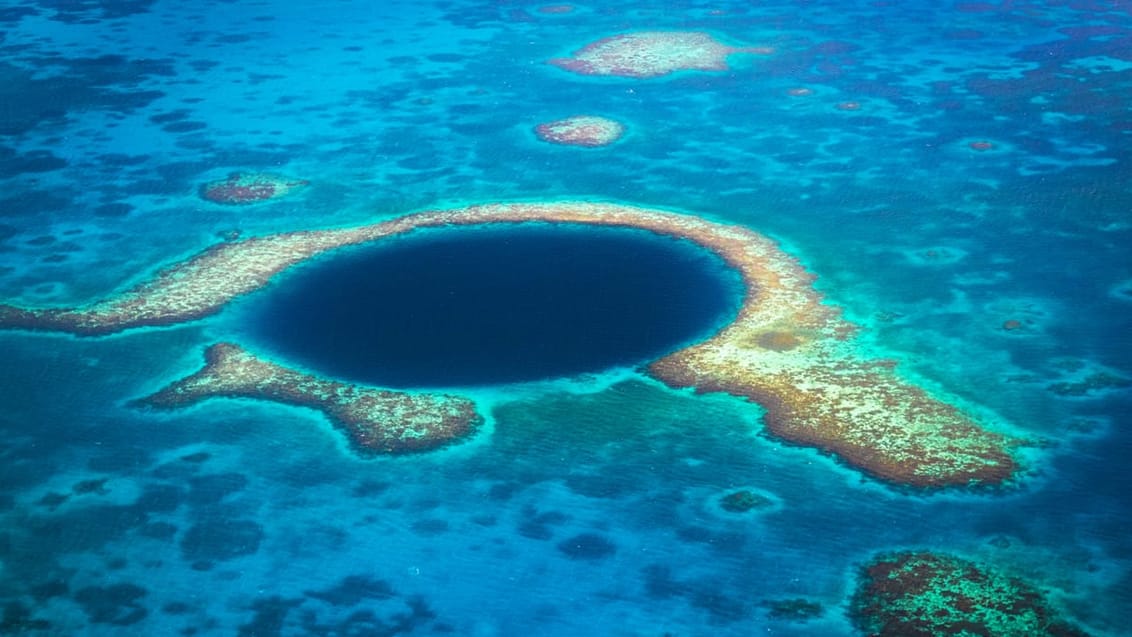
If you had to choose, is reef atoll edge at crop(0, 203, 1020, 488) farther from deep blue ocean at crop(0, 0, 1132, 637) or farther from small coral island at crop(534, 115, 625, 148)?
small coral island at crop(534, 115, 625, 148)

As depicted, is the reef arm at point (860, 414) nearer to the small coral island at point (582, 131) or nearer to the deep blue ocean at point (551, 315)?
the deep blue ocean at point (551, 315)

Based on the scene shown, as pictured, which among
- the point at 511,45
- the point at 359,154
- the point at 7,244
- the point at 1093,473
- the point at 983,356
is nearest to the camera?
the point at 1093,473

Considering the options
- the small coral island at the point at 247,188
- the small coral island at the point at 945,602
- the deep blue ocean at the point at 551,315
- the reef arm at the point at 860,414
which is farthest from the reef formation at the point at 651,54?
the small coral island at the point at 945,602

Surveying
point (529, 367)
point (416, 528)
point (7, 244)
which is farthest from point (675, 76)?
point (416, 528)

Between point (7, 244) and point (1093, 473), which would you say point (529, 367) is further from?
point (7, 244)

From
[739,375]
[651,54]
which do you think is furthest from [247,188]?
[651,54]

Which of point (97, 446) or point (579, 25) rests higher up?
point (579, 25)

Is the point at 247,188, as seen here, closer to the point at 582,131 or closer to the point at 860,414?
the point at 582,131
